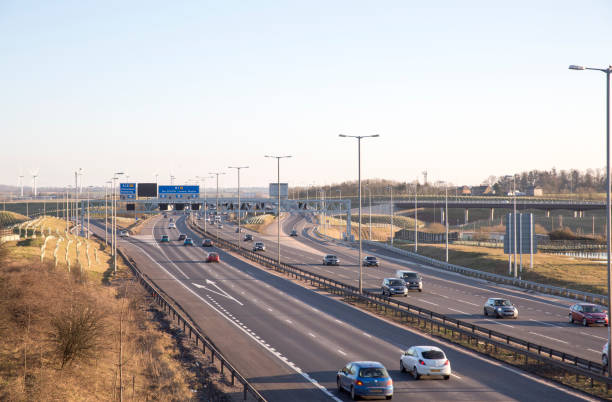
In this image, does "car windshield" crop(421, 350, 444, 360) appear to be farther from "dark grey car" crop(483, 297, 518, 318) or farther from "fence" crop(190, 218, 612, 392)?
"dark grey car" crop(483, 297, 518, 318)

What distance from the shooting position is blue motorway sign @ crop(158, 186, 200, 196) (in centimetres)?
11912

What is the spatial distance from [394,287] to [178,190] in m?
72.0

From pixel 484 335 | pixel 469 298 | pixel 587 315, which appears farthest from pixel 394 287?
pixel 484 335

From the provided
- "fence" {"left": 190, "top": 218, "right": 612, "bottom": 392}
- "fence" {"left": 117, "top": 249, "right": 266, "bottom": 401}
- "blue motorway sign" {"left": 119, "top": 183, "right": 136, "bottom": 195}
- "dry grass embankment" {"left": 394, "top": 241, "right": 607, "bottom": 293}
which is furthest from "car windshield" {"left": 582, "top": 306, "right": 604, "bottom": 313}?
"blue motorway sign" {"left": 119, "top": 183, "right": 136, "bottom": 195}

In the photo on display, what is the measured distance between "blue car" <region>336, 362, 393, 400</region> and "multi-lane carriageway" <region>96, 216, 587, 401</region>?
3.28 ft

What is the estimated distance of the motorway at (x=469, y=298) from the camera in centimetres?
3747

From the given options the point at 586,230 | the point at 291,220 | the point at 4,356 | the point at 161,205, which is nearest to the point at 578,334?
the point at 4,356

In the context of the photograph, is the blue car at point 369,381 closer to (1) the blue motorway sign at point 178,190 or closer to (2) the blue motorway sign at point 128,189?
(2) the blue motorway sign at point 128,189

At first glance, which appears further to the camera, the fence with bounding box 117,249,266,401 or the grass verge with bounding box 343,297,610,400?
the grass verge with bounding box 343,297,610,400

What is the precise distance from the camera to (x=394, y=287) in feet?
183

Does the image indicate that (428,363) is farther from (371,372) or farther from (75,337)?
(75,337)

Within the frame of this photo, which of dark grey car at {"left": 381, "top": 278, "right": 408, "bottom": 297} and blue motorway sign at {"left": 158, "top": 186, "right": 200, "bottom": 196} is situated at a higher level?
blue motorway sign at {"left": 158, "top": 186, "right": 200, "bottom": 196}

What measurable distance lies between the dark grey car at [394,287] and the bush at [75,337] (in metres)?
29.2

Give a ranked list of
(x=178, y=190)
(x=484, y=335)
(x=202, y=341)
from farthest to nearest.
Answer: (x=178, y=190) < (x=484, y=335) < (x=202, y=341)
